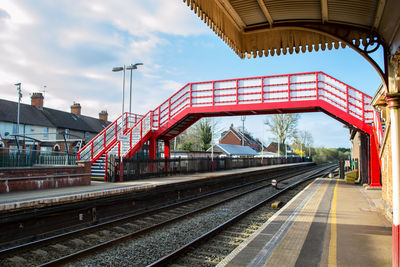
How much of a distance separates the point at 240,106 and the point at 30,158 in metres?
11.5

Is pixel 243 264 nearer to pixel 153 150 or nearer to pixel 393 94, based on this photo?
pixel 393 94

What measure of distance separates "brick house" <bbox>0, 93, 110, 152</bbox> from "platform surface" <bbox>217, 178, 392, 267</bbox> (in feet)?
93.3

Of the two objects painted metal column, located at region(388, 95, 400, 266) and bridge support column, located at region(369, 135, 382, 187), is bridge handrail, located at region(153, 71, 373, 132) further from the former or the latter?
painted metal column, located at region(388, 95, 400, 266)

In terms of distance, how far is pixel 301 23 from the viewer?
15.6 feet

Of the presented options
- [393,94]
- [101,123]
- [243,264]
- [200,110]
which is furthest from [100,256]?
[101,123]

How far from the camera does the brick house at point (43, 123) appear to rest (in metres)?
35.1

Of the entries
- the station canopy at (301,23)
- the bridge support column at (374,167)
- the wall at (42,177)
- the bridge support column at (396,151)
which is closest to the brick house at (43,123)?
the wall at (42,177)

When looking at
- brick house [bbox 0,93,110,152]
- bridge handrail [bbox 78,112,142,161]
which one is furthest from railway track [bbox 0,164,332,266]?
brick house [bbox 0,93,110,152]

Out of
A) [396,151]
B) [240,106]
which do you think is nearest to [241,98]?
[240,106]

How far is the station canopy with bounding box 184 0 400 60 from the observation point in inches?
156

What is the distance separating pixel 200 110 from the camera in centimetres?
1886

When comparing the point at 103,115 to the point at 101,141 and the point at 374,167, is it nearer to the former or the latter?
the point at 101,141

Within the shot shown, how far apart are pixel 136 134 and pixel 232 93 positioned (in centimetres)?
686

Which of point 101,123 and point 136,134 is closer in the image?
point 136,134
